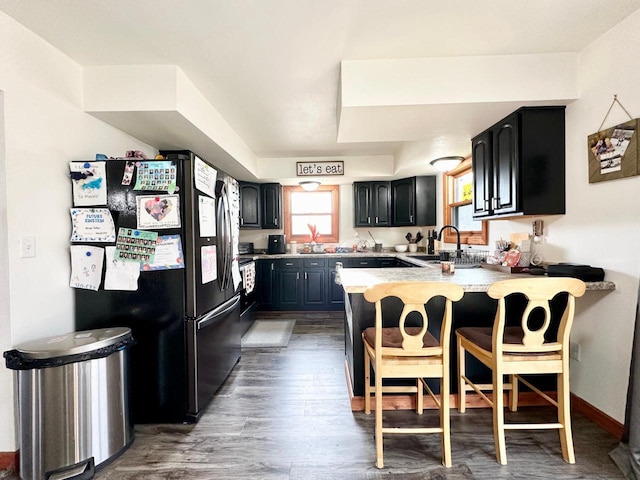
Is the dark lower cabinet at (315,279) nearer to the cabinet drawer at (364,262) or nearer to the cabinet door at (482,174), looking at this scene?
the cabinet drawer at (364,262)

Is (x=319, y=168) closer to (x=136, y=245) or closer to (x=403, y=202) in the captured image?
(x=403, y=202)

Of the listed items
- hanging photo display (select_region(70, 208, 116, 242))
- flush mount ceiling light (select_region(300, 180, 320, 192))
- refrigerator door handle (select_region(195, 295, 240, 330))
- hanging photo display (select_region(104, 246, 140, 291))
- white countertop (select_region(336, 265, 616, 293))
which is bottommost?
refrigerator door handle (select_region(195, 295, 240, 330))

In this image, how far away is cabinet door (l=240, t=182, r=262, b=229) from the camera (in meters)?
4.80

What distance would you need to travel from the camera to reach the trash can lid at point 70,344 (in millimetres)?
1481

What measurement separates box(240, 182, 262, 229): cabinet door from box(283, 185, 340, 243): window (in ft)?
1.77

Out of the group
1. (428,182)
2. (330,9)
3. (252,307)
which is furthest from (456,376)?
(428,182)

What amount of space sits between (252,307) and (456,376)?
2.82 m

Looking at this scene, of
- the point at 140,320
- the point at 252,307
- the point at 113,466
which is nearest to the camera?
the point at 113,466

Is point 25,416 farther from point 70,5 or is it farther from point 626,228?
point 626,228

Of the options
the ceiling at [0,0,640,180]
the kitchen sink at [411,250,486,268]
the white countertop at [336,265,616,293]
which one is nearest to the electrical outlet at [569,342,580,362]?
the white countertop at [336,265,616,293]

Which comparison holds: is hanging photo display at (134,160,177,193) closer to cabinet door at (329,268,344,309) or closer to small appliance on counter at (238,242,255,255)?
small appliance on counter at (238,242,255,255)

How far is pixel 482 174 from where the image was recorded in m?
2.67

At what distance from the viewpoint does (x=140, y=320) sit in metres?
1.94

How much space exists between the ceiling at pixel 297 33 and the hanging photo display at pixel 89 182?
2.57 ft
